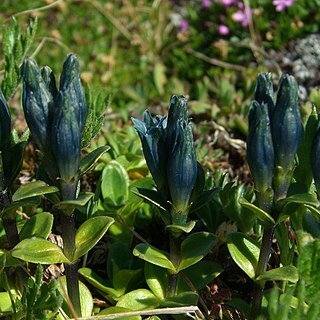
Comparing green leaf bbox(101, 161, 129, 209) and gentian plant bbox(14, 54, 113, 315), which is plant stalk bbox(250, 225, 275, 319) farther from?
green leaf bbox(101, 161, 129, 209)

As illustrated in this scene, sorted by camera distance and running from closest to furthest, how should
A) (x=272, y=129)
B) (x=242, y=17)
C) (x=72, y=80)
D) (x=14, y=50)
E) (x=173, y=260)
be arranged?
(x=72, y=80), (x=272, y=129), (x=173, y=260), (x=14, y=50), (x=242, y=17)

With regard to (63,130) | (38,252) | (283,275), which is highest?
(63,130)

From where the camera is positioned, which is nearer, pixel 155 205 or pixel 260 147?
pixel 260 147

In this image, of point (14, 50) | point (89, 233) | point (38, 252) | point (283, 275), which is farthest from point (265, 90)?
point (14, 50)

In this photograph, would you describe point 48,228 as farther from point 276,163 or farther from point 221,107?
point 221,107

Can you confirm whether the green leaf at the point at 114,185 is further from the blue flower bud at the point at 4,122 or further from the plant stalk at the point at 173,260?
the blue flower bud at the point at 4,122

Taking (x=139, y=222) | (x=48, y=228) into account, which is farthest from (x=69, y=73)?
(x=139, y=222)

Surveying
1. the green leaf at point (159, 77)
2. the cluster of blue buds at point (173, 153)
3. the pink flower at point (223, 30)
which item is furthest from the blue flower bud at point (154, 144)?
the pink flower at point (223, 30)

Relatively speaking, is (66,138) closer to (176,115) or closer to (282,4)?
(176,115)
